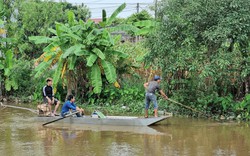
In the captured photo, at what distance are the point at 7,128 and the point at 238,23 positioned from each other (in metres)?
8.17

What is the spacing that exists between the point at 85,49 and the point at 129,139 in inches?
272

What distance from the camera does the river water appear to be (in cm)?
979

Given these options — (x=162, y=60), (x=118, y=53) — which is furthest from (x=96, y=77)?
(x=162, y=60)

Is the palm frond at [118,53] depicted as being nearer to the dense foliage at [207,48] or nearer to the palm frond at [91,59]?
the palm frond at [91,59]

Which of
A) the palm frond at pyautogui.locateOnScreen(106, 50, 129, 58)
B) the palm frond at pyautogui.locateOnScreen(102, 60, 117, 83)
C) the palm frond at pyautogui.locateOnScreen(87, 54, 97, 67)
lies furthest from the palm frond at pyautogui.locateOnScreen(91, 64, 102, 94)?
the palm frond at pyautogui.locateOnScreen(106, 50, 129, 58)

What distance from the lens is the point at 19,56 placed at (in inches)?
951

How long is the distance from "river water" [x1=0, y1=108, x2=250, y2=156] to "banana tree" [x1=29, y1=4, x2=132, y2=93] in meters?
3.65

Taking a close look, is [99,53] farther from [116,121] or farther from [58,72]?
[116,121]

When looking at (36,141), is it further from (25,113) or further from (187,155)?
(25,113)

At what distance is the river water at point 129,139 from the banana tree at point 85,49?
3.65 m

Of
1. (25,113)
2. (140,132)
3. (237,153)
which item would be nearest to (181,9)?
(140,132)

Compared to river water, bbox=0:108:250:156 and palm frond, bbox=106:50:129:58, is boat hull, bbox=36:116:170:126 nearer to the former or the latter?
river water, bbox=0:108:250:156

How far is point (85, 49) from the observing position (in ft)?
57.1

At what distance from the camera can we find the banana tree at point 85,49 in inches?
668
